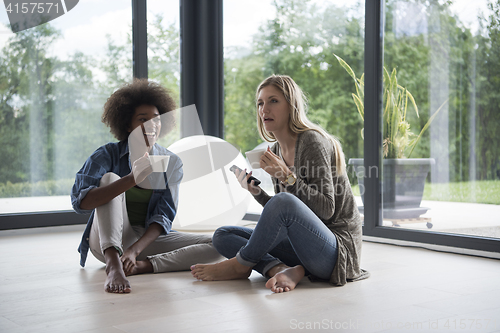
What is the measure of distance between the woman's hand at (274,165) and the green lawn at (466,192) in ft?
4.35

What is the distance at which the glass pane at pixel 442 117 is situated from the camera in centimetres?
252

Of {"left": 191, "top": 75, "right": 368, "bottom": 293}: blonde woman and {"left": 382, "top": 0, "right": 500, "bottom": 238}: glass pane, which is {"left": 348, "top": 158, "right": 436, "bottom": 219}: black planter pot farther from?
{"left": 191, "top": 75, "right": 368, "bottom": 293}: blonde woman

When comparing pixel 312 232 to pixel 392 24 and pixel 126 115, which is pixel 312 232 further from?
pixel 392 24

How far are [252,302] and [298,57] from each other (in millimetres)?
Answer: 2387

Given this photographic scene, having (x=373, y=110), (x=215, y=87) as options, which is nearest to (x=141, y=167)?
(x=373, y=110)

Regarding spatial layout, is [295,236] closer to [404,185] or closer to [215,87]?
[404,185]

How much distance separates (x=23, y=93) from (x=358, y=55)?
2.34 metres

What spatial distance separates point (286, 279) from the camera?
1776 mm

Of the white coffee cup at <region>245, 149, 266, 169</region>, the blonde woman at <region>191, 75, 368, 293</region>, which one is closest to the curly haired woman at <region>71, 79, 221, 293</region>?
the blonde woman at <region>191, 75, 368, 293</region>

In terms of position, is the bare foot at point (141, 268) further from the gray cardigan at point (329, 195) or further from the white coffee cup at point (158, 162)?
the gray cardigan at point (329, 195)

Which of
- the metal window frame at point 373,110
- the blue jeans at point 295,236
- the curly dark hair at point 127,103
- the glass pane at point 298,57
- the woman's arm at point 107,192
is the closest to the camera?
the blue jeans at point 295,236

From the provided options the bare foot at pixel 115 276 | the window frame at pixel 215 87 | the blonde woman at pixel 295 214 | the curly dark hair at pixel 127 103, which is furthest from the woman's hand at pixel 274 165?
the window frame at pixel 215 87

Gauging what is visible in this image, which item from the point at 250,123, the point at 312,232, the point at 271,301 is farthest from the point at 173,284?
the point at 250,123

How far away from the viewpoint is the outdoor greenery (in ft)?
8.52
